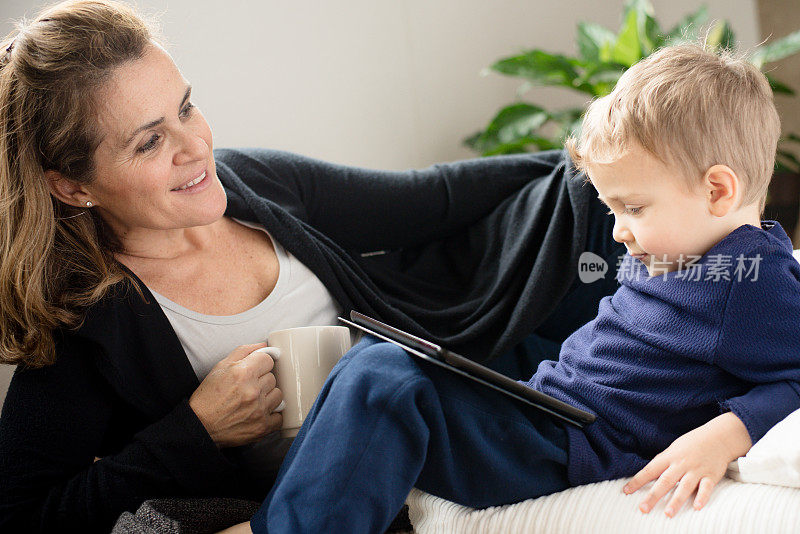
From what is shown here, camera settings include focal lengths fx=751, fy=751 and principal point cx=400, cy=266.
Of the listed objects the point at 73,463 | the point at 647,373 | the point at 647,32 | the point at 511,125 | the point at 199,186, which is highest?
the point at 647,32

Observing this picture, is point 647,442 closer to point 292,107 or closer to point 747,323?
point 747,323

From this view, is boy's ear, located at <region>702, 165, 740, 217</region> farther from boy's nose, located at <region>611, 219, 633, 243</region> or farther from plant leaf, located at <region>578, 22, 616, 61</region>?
plant leaf, located at <region>578, 22, 616, 61</region>

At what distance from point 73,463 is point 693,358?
0.83 meters

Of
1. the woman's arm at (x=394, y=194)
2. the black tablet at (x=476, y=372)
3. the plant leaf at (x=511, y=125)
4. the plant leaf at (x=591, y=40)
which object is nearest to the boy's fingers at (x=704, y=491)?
the black tablet at (x=476, y=372)

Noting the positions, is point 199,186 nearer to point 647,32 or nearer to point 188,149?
point 188,149

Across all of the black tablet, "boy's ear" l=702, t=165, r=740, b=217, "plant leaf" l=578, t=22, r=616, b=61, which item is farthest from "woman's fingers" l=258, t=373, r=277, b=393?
"plant leaf" l=578, t=22, r=616, b=61

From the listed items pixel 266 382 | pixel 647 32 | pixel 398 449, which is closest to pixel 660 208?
pixel 398 449

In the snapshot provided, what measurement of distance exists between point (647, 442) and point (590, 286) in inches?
17.0

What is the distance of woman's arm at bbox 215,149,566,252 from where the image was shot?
1.43 meters

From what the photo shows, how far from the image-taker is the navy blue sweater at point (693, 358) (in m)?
0.83

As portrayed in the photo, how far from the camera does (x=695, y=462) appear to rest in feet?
2.64

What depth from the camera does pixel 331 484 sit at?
76 cm

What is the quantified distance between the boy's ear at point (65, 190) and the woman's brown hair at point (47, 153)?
16 mm

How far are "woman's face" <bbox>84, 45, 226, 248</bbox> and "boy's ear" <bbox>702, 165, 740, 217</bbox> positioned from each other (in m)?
0.68
